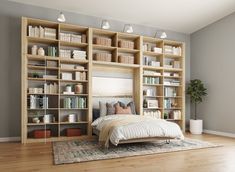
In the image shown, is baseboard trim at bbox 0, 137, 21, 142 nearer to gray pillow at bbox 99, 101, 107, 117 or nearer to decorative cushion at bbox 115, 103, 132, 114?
gray pillow at bbox 99, 101, 107, 117

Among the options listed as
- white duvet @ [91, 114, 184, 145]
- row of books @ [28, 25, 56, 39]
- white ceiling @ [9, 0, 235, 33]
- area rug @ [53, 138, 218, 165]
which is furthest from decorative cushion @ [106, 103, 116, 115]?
white ceiling @ [9, 0, 235, 33]

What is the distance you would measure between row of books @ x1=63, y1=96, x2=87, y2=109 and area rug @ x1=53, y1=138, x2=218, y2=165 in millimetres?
942

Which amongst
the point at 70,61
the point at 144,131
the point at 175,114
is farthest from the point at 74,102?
the point at 175,114

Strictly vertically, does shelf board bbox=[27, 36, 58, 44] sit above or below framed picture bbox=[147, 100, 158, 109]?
above

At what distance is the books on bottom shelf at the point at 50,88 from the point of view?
4805 millimetres

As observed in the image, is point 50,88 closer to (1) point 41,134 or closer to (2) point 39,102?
(2) point 39,102

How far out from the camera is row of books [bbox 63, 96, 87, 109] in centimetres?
495

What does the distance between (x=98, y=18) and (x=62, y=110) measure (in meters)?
2.64

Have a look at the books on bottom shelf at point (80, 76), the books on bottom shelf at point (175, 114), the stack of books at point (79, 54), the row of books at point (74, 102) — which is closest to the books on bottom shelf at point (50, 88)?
the row of books at point (74, 102)

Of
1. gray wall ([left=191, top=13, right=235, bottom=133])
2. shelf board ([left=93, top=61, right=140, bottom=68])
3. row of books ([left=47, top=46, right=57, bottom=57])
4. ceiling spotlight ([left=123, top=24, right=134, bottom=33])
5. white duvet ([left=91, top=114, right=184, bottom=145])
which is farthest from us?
gray wall ([left=191, top=13, right=235, bottom=133])

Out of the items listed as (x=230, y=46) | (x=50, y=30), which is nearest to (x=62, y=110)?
(x=50, y=30)

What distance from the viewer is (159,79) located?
242 inches

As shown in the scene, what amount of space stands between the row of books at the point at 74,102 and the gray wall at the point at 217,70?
369 cm

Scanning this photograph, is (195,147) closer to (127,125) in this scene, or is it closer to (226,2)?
(127,125)
